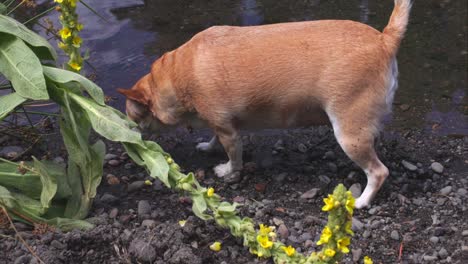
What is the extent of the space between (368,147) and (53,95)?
6.19ft

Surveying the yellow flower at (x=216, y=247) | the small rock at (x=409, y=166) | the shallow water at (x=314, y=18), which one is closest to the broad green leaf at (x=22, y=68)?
the yellow flower at (x=216, y=247)

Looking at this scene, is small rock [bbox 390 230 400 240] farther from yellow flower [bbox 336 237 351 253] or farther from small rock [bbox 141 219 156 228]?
small rock [bbox 141 219 156 228]

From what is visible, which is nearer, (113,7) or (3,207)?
(3,207)

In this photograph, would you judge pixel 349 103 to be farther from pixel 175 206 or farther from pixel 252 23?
pixel 252 23

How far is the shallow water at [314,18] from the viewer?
5234 millimetres

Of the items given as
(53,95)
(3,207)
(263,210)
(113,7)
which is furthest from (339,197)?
(113,7)

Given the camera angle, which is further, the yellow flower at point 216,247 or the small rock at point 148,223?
the small rock at point 148,223

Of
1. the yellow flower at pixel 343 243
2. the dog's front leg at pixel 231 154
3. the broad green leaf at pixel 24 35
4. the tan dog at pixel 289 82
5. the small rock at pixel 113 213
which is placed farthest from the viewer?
the dog's front leg at pixel 231 154

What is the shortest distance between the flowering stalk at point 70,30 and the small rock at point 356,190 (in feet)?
6.22

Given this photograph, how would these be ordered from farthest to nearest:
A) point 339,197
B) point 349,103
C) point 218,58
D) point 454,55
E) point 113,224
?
point 454,55 < point 218,58 < point 349,103 < point 113,224 < point 339,197

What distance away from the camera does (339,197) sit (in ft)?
7.88

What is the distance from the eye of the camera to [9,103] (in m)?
3.37

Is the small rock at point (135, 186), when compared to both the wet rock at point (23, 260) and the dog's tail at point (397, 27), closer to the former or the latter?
the wet rock at point (23, 260)

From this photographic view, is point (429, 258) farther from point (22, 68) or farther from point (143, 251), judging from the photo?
point (22, 68)
